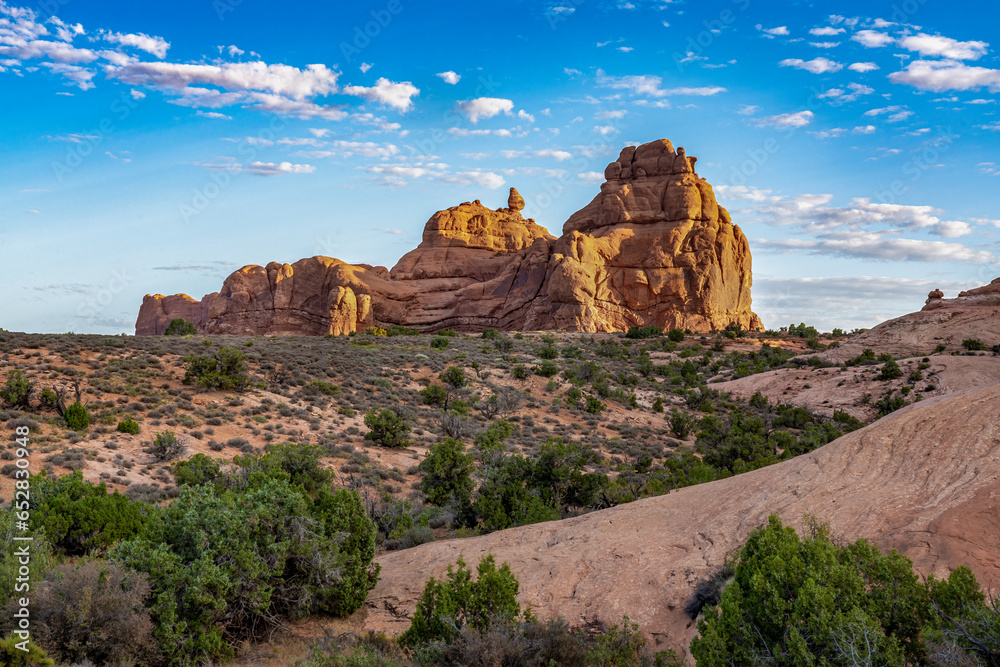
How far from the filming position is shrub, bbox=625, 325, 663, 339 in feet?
188

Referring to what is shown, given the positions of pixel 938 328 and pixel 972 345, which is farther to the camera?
pixel 938 328

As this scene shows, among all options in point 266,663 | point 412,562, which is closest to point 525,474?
point 412,562

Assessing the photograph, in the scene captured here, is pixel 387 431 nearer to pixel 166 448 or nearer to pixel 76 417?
pixel 166 448

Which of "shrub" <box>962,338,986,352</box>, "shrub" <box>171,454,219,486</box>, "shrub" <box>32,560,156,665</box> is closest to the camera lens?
"shrub" <box>32,560,156,665</box>

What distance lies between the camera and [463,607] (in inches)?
281

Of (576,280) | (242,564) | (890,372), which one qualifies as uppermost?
(576,280)

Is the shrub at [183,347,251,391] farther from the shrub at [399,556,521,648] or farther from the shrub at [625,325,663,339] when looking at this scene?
the shrub at [625,325,663,339]

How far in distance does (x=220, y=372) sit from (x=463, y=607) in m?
22.2

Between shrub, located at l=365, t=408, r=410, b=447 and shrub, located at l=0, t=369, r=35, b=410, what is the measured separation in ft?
35.4

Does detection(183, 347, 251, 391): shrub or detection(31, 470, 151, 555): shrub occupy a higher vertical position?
detection(183, 347, 251, 391): shrub

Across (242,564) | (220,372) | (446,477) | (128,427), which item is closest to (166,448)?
(128,427)

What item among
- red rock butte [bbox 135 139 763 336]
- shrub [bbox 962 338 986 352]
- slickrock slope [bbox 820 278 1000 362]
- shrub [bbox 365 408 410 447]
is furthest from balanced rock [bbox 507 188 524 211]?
shrub [bbox 365 408 410 447]

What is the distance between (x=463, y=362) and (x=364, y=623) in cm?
2940

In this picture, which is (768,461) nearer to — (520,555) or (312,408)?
(520,555)
